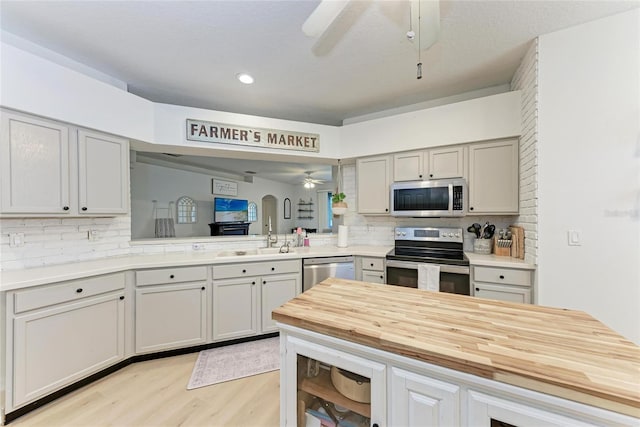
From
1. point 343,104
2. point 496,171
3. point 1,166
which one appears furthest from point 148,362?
point 496,171

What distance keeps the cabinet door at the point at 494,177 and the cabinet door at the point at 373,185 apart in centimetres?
93

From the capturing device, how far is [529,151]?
2355 millimetres

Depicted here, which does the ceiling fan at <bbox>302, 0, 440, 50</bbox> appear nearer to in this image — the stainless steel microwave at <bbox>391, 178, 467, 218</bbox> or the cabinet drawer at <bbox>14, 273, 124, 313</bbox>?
the stainless steel microwave at <bbox>391, 178, 467, 218</bbox>

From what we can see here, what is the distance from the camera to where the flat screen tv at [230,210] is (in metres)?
7.05

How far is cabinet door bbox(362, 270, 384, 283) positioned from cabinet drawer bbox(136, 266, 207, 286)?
1726mm

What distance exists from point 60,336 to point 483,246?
3852 millimetres

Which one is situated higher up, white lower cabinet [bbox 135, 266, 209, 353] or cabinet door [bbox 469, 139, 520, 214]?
cabinet door [bbox 469, 139, 520, 214]

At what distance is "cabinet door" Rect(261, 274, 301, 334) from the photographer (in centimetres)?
284

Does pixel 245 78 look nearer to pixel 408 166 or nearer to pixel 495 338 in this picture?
pixel 408 166

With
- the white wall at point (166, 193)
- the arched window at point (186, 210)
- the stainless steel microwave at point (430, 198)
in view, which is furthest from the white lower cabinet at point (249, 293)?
the arched window at point (186, 210)

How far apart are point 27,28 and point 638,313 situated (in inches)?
197

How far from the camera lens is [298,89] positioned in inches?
118

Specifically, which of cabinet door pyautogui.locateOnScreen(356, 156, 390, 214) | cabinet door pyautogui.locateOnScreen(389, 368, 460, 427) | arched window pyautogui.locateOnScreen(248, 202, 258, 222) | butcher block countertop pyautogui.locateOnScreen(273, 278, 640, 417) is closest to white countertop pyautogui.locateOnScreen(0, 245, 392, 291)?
cabinet door pyautogui.locateOnScreen(356, 156, 390, 214)

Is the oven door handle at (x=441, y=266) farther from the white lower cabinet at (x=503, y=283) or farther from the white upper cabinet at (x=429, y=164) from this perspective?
the white upper cabinet at (x=429, y=164)
